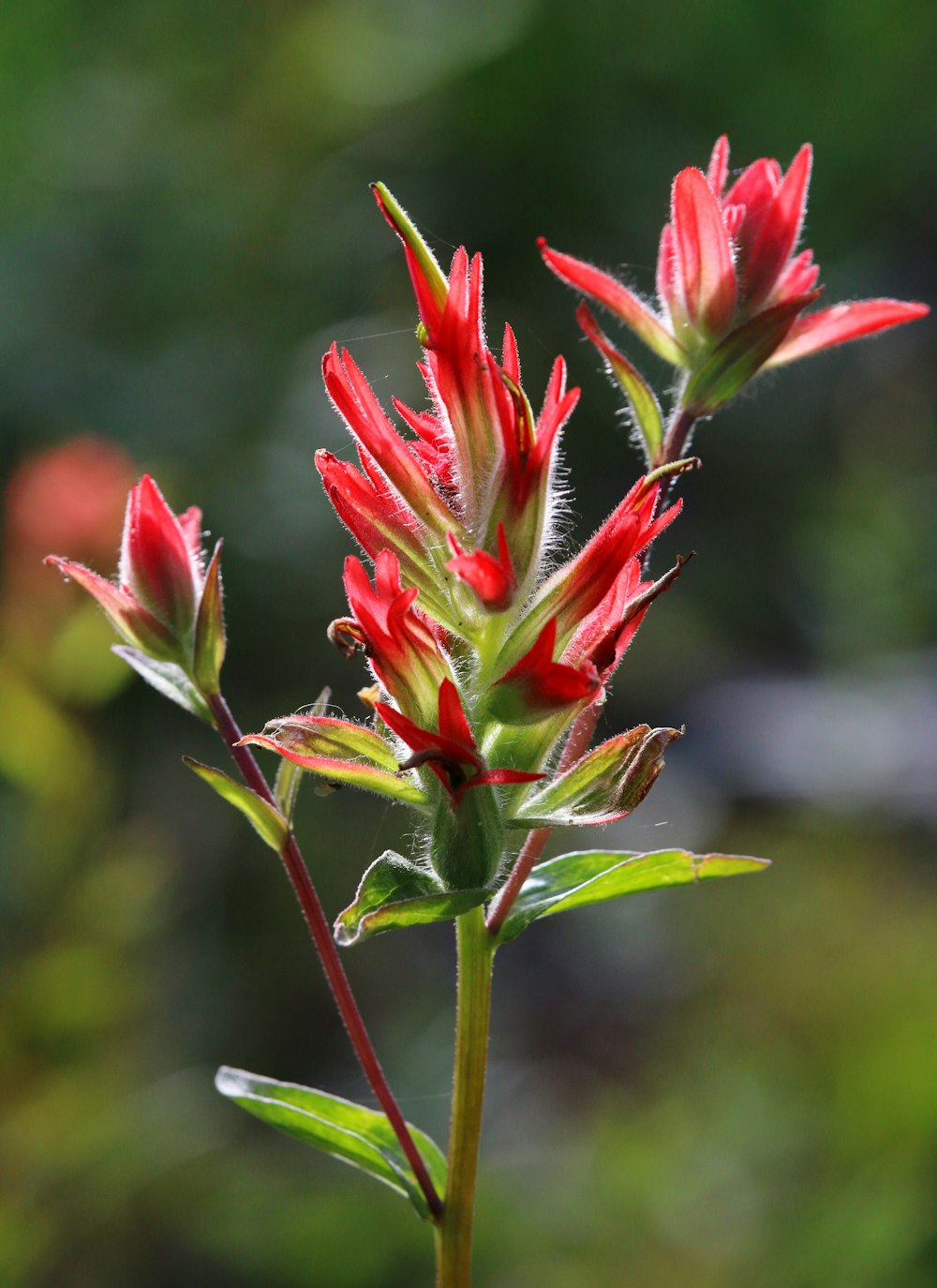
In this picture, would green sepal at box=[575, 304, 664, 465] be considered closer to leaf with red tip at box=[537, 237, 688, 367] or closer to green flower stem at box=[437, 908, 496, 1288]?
leaf with red tip at box=[537, 237, 688, 367]

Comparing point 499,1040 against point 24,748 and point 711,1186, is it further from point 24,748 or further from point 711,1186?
point 24,748

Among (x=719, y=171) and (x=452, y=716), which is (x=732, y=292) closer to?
(x=719, y=171)

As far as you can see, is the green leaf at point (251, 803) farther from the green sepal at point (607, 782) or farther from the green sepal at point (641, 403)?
the green sepal at point (641, 403)

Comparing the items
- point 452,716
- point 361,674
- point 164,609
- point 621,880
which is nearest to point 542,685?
point 452,716

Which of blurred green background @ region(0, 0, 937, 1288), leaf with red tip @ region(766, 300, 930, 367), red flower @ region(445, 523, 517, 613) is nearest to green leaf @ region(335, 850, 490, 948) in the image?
red flower @ region(445, 523, 517, 613)

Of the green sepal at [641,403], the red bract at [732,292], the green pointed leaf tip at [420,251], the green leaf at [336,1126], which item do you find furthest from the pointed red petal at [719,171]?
the green leaf at [336,1126]

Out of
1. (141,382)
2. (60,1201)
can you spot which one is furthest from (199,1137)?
(141,382)
